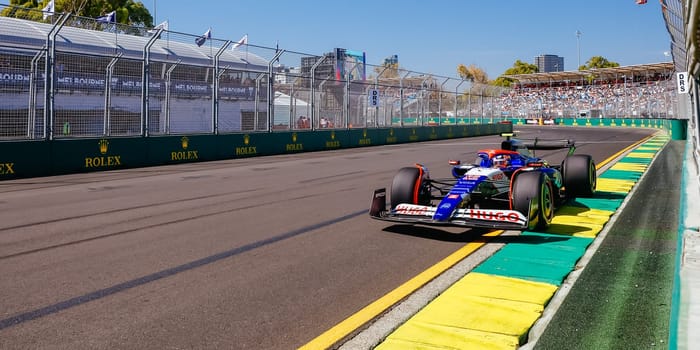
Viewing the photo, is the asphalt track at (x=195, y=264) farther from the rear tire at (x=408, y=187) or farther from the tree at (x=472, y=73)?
the tree at (x=472, y=73)

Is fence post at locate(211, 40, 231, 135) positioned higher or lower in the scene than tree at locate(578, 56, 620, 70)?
lower

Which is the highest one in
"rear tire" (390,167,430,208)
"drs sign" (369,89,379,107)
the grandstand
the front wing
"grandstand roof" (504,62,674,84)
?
"grandstand roof" (504,62,674,84)

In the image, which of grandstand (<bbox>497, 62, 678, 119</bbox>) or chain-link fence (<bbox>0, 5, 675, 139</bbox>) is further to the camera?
grandstand (<bbox>497, 62, 678, 119</bbox>)

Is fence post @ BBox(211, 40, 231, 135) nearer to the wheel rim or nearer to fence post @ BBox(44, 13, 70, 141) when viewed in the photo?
fence post @ BBox(44, 13, 70, 141)

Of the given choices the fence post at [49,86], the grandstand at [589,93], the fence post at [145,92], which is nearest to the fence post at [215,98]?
the fence post at [145,92]

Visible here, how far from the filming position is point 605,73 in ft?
236

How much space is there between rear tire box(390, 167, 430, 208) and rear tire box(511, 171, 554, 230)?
3.69ft

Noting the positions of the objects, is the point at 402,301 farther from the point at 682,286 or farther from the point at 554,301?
the point at 682,286

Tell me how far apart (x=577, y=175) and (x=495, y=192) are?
2.25m

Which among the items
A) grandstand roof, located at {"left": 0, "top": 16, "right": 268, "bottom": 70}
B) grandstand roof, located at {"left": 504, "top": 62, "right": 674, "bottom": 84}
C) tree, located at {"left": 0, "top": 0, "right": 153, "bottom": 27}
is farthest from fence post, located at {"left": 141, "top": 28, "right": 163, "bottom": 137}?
grandstand roof, located at {"left": 504, "top": 62, "right": 674, "bottom": 84}

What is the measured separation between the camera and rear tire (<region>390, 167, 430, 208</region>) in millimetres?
7098

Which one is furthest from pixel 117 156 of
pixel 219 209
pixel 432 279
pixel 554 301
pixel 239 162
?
pixel 554 301

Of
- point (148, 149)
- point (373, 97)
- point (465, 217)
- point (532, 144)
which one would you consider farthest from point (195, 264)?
point (373, 97)

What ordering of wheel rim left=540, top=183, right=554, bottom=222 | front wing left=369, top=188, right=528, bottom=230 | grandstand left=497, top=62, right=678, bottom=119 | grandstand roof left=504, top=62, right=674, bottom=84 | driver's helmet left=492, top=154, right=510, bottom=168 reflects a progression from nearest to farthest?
front wing left=369, top=188, right=528, bottom=230 < wheel rim left=540, top=183, right=554, bottom=222 < driver's helmet left=492, top=154, right=510, bottom=168 < grandstand left=497, top=62, right=678, bottom=119 < grandstand roof left=504, top=62, right=674, bottom=84
